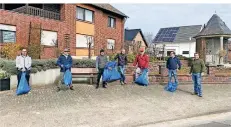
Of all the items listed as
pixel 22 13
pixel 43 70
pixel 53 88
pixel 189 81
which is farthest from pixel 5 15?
pixel 189 81

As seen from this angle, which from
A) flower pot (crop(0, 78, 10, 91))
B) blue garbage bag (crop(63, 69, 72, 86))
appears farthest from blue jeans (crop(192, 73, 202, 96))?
flower pot (crop(0, 78, 10, 91))

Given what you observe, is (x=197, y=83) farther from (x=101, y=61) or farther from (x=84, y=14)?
(x=84, y=14)

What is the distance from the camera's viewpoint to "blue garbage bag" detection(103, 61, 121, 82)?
11.0 meters

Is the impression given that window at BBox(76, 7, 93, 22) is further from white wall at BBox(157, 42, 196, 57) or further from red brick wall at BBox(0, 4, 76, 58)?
white wall at BBox(157, 42, 196, 57)

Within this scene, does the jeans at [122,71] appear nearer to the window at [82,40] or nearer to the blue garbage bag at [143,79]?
the blue garbage bag at [143,79]

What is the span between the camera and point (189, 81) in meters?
13.0

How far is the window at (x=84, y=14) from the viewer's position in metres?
23.3

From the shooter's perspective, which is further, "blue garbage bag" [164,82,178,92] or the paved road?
"blue garbage bag" [164,82,178,92]

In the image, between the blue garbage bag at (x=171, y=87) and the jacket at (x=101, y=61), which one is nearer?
the jacket at (x=101, y=61)

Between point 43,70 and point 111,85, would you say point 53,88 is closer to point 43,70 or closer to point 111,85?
point 43,70

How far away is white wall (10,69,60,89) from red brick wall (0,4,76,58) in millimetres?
7280

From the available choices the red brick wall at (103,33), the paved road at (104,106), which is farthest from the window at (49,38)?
the paved road at (104,106)

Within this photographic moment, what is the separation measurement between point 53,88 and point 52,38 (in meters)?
10.7

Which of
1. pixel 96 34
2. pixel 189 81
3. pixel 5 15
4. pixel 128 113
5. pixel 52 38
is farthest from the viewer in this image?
pixel 96 34
